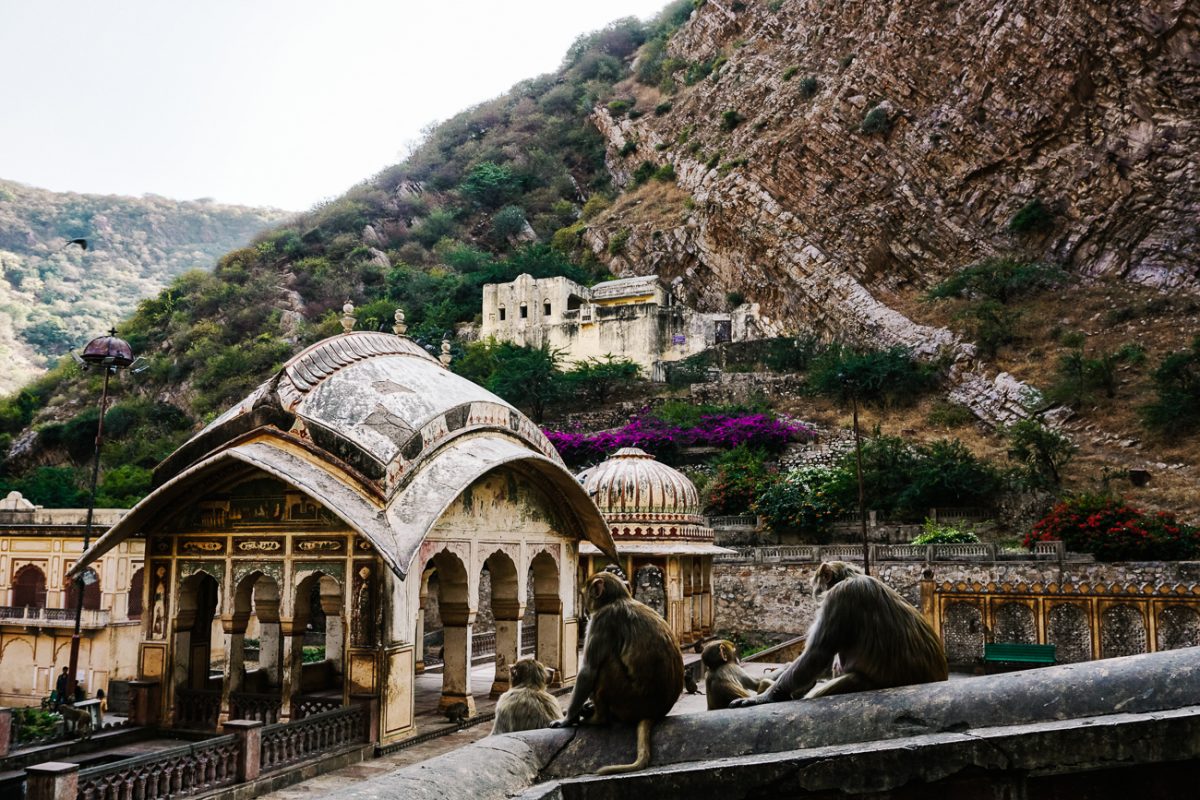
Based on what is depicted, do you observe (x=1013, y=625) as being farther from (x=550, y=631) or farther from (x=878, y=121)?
(x=878, y=121)

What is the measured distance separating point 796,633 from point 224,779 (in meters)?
18.7

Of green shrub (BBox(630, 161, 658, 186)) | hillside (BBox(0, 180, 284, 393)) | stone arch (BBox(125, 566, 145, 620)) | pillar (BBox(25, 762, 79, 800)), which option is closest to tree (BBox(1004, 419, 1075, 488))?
stone arch (BBox(125, 566, 145, 620))

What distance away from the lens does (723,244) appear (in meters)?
52.9

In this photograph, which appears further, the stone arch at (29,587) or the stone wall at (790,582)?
the stone arch at (29,587)

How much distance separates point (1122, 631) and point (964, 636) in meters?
2.77

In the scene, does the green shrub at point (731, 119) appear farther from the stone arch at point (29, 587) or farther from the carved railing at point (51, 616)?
the carved railing at point (51, 616)

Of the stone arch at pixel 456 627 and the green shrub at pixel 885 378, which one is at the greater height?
the green shrub at pixel 885 378

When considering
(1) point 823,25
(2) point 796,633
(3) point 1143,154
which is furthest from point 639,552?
(1) point 823,25

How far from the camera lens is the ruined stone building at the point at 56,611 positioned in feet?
84.0

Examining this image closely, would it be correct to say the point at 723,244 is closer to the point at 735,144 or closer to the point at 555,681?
the point at 735,144

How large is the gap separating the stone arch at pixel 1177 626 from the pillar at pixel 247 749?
45.1 ft

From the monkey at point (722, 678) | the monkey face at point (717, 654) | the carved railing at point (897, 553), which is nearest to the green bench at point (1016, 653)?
the carved railing at point (897, 553)

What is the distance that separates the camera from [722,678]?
5.89 metres

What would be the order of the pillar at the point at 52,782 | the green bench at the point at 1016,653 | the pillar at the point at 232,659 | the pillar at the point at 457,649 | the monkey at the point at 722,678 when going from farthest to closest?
1. the green bench at the point at 1016,653
2. the pillar at the point at 457,649
3. the pillar at the point at 232,659
4. the pillar at the point at 52,782
5. the monkey at the point at 722,678
